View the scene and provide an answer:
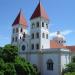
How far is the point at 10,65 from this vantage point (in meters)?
35.2

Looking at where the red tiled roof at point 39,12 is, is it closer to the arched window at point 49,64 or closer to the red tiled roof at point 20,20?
the red tiled roof at point 20,20

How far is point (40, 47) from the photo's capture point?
4356 centimetres

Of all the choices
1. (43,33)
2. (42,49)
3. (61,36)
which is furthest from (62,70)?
(61,36)

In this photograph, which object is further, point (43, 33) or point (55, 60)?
point (43, 33)

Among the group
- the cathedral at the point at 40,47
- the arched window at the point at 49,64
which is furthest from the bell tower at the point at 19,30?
the arched window at the point at 49,64

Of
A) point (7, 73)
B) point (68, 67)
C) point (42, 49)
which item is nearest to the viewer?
point (7, 73)

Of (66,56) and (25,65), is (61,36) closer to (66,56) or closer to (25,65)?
(66,56)

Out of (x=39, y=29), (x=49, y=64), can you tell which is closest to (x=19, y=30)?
(x=39, y=29)

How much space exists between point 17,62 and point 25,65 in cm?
162

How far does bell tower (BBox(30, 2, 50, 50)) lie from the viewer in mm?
44172

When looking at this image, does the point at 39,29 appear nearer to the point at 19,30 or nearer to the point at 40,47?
the point at 40,47

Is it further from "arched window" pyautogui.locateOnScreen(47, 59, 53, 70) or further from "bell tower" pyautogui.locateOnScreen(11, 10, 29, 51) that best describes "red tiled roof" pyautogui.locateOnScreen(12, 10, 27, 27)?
"arched window" pyautogui.locateOnScreen(47, 59, 53, 70)

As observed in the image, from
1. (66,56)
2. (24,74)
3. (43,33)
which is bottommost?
(24,74)

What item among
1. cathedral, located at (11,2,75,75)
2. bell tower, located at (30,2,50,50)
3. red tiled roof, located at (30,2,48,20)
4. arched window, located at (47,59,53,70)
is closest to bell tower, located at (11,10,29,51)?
cathedral, located at (11,2,75,75)
